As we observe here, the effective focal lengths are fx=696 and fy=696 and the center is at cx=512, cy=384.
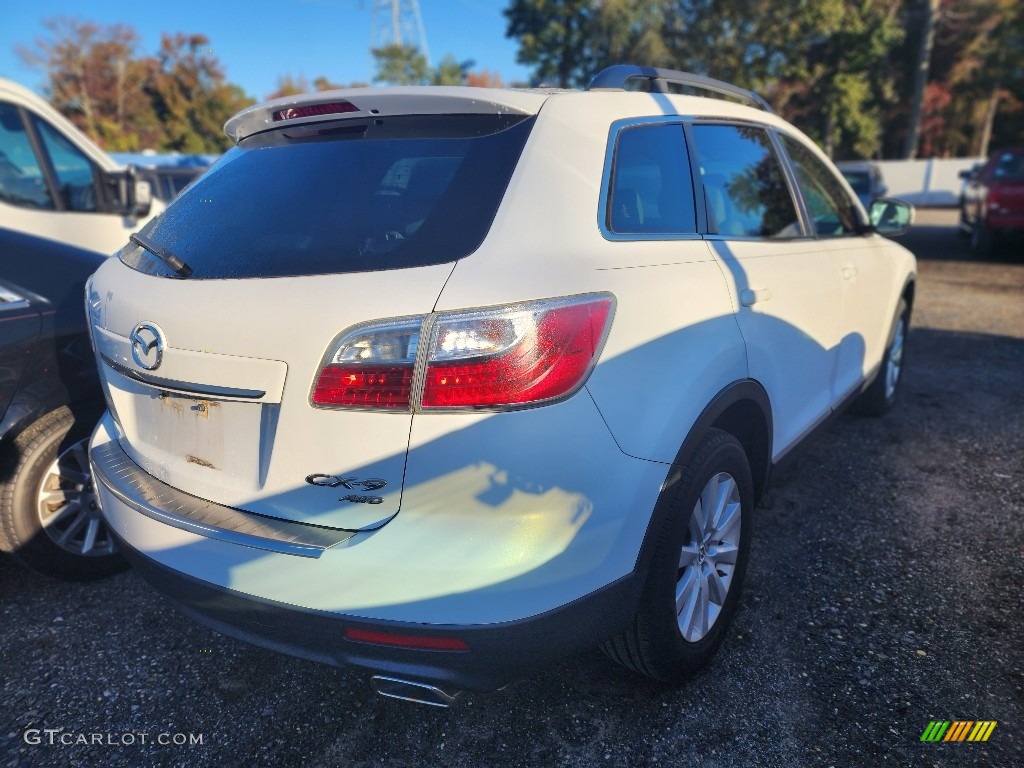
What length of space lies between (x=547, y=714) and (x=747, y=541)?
35.6 inches

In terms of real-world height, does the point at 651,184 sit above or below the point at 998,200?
above

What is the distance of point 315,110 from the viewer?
7.03 ft

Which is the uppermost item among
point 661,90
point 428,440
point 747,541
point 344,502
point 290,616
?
point 661,90

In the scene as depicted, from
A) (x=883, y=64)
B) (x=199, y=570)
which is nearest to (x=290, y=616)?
(x=199, y=570)

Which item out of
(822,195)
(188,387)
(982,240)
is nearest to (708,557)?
(188,387)

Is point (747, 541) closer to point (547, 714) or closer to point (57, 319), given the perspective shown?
point (547, 714)

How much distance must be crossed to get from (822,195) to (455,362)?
8.96 feet

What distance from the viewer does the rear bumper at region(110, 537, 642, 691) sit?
160 centimetres

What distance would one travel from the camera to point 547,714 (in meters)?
2.15

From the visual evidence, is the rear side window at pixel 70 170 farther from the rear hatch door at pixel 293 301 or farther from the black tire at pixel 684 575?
the black tire at pixel 684 575

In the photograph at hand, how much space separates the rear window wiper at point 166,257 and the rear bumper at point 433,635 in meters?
0.80

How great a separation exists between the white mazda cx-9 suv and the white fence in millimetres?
31680

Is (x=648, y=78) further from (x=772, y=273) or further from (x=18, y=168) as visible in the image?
(x=18, y=168)

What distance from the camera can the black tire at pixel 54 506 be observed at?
2.62 meters
